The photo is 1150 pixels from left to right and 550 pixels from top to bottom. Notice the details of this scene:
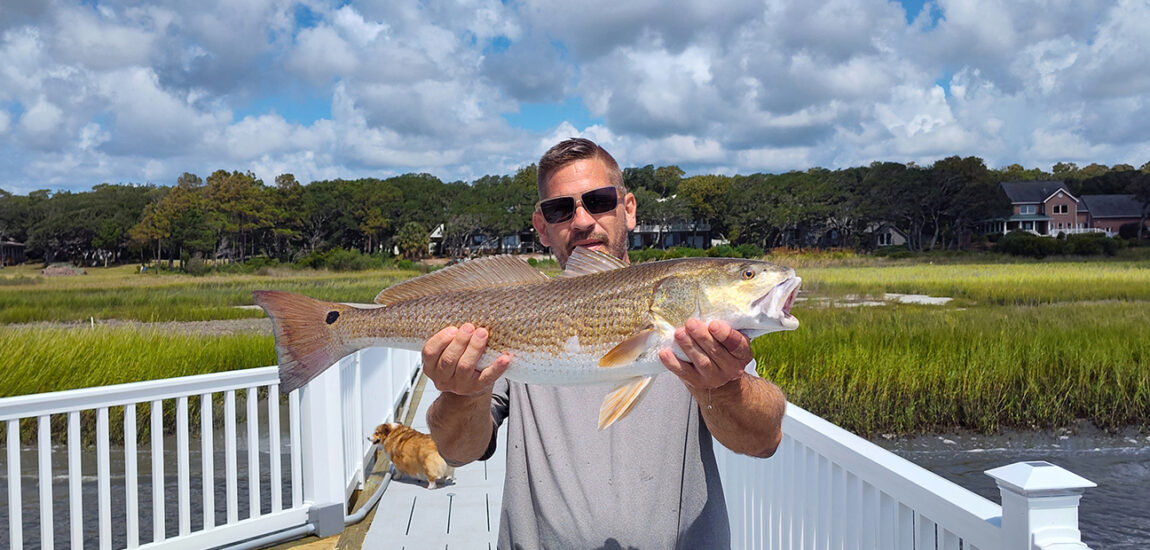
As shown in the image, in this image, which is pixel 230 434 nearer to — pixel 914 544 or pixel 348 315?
pixel 348 315

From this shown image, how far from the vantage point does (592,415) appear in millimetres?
2121

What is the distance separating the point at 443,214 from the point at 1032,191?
68.2 metres

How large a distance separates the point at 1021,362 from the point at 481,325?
10148 mm

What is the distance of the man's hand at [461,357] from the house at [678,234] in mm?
82253

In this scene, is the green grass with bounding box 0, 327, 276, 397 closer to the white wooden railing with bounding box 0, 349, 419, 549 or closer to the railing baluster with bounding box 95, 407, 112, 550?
the white wooden railing with bounding box 0, 349, 419, 549

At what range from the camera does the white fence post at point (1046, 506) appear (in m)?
1.62

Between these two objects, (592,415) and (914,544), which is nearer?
(592,415)

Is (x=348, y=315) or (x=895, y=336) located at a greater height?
(x=348, y=315)

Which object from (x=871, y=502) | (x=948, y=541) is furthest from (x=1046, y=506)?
(x=871, y=502)

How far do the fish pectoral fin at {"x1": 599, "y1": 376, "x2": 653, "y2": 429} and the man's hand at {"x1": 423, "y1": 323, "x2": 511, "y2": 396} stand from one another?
0.27 metres

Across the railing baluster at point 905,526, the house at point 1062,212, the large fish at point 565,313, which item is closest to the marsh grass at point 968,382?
the railing baluster at point 905,526

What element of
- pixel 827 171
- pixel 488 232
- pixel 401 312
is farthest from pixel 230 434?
pixel 827 171

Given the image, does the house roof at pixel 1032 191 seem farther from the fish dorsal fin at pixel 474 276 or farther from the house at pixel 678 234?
the fish dorsal fin at pixel 474 276

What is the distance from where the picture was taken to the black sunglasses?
237 centimetres
